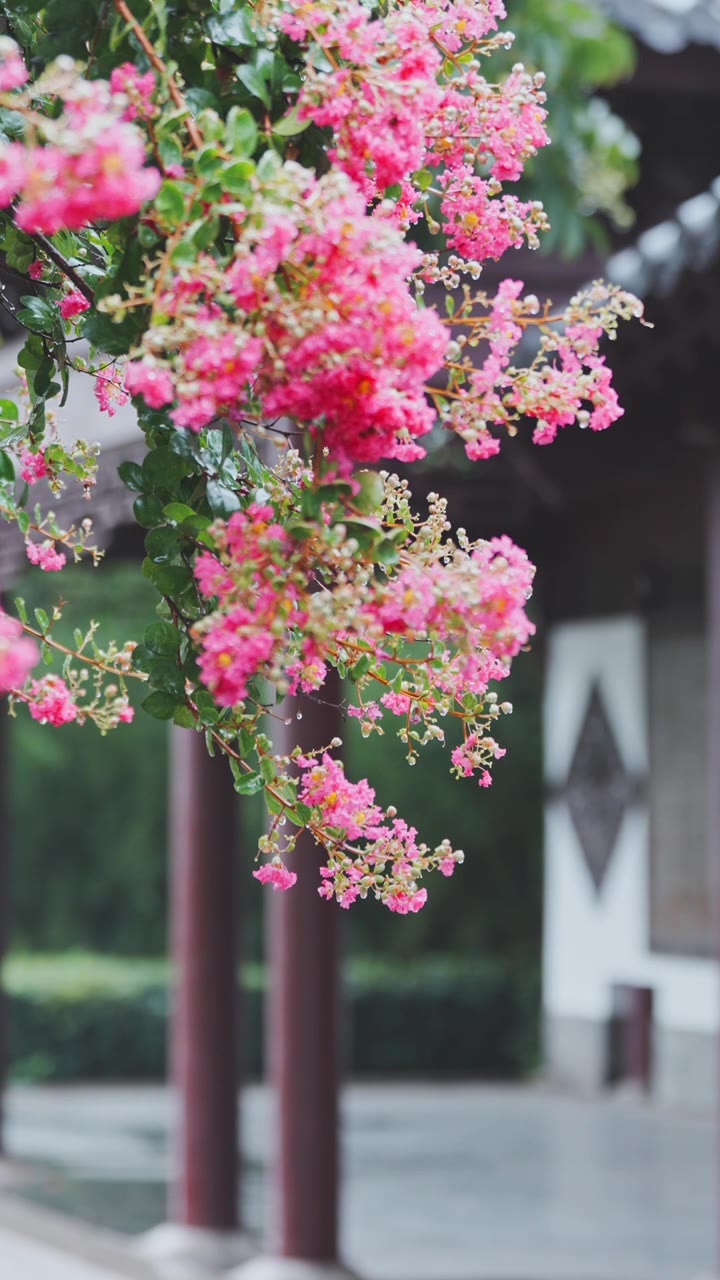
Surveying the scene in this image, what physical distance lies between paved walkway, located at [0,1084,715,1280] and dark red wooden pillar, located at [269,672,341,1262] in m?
0.18

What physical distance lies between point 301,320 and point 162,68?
224mm

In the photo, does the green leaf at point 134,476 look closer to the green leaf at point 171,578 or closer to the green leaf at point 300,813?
the green leaf at point 171,578

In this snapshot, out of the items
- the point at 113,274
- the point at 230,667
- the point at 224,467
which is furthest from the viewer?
the point at 224,467

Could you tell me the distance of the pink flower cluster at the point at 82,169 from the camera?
98cm

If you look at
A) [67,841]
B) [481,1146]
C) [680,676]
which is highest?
[680,676]

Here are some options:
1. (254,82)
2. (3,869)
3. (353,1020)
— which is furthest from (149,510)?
(353,1020)

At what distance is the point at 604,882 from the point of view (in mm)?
10578

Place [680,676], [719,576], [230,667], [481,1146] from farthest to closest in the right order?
1. [680,676]
2. [481,1146]
3. [719,576]
4. [230,667]

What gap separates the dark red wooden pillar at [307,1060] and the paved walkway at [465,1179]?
0.18 m

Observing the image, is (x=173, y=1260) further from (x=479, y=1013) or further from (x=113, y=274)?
(x=479, y=1013)

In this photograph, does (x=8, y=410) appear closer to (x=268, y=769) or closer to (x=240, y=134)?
(x=268, y=769)

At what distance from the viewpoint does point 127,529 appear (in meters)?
6.24

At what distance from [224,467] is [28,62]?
44cm

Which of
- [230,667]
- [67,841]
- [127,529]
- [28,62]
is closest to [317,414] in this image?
[230,667]
